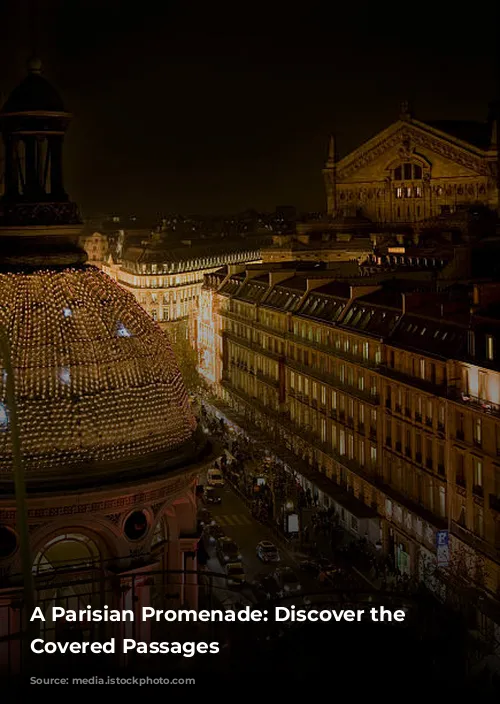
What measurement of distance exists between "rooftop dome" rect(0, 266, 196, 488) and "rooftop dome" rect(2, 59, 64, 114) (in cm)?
296

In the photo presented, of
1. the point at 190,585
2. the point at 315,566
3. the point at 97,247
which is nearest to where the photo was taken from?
the point at 190,585

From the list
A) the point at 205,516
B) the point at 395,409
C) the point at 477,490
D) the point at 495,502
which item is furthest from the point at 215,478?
the point at 495,502

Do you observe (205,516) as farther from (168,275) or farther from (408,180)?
(168,275)

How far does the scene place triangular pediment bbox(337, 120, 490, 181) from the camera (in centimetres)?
13588

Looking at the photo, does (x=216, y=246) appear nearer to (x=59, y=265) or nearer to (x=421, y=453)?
(x=421, y=453)

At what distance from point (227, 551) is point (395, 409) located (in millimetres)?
11731

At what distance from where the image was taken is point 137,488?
22.2 metres

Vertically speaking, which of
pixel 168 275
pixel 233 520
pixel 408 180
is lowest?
pixel 233 520

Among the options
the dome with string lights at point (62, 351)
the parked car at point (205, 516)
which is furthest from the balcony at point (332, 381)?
the dome with string lights at point (62, 351)

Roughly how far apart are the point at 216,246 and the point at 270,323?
84.8 m

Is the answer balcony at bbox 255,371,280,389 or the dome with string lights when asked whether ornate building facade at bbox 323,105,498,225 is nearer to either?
balcony at bbox 255,371,280,389

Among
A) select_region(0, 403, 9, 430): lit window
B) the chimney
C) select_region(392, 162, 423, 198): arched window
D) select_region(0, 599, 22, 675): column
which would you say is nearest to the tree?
select_region(392, 162, 423, 198): arched window

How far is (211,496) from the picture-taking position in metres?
79.6

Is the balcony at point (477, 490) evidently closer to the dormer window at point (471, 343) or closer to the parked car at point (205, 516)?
the dormer window at point (471, 343)
